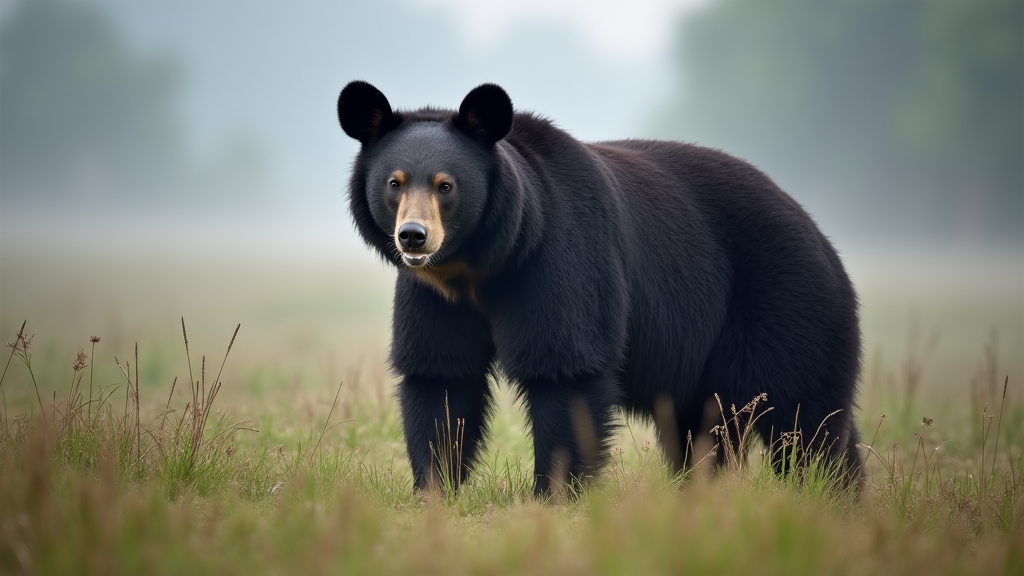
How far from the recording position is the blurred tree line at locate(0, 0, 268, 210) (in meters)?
71.4

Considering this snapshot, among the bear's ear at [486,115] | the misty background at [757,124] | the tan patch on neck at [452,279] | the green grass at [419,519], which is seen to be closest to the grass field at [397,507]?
the green grass at [419,519]

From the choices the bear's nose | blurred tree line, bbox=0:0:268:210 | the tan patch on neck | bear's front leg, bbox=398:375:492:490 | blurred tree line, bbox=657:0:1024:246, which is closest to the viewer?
the bear's nose

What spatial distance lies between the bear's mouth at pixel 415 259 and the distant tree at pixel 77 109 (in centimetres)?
7443

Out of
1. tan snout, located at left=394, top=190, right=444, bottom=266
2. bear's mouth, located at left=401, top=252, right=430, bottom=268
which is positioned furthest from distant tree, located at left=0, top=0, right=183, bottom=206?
bear's mouth, located at left=401, top=252, right=430, bottom=268

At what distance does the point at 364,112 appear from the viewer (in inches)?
198

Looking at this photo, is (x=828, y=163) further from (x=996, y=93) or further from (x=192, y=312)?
(x=192, y=312)

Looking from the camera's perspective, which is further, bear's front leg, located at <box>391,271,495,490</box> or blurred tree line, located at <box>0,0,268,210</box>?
blurred tree line, located at <box>0,0,268,210</box>

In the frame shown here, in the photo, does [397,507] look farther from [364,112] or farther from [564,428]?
[364,112]

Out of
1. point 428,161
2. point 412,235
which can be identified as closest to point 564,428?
point 412,235

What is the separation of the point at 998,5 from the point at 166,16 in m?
163

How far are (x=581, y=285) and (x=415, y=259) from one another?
0.93 metres

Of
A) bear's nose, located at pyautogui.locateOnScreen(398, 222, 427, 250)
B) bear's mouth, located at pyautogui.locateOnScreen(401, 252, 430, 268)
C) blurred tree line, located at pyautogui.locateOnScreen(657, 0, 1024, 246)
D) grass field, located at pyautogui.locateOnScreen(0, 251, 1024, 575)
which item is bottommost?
grass field, located at pyautogui.locateOnScreen(0, 251, 1024, 575)

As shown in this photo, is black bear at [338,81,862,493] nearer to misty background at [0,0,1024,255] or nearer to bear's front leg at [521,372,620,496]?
bear's front leg at [521,372,620,496]

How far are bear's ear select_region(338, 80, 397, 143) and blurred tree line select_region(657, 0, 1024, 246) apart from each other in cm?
4568
